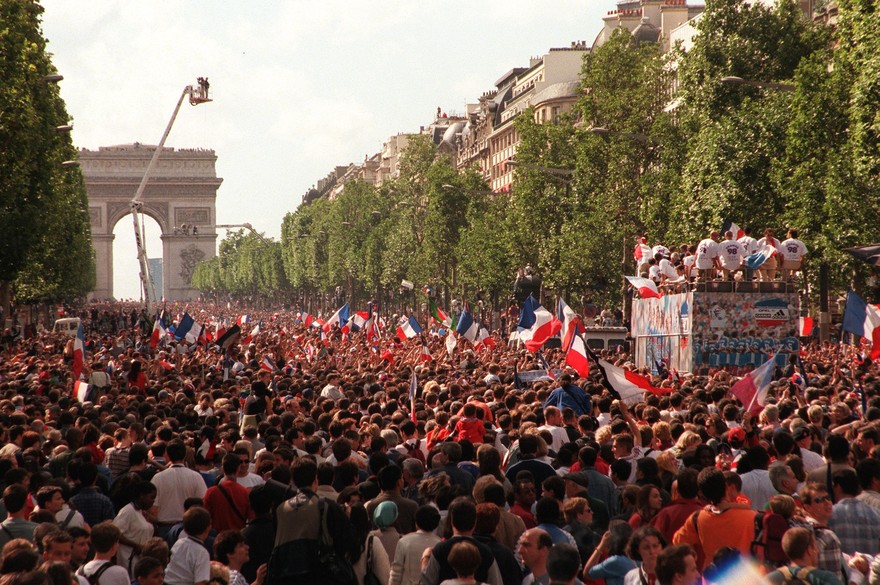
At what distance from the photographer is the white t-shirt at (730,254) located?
2984 centimetres

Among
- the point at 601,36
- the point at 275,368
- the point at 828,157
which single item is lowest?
the point at 275,368

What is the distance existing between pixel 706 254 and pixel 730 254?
1.63ft

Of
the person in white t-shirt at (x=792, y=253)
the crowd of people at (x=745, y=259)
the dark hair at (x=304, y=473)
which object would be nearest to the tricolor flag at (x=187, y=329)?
the crowd of people at (x=745, y=259)

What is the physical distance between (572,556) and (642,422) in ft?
23.9

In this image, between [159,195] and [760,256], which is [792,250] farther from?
[159,195]

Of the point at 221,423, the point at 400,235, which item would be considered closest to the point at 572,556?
the point at 221,423

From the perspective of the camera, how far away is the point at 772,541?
8.50m

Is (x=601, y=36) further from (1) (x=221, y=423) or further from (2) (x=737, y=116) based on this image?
(1) (x=221, y=423)

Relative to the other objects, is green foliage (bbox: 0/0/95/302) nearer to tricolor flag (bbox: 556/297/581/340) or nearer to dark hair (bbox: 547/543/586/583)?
tricolor flag (bbox: 556/297/581/340)

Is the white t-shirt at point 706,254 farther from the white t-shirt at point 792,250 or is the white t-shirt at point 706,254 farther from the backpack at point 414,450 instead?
the backpack at point 414,450

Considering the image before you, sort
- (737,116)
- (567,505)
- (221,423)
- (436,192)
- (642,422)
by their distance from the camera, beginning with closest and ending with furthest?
(567,505) → (642,422) → (221,423) → (737,116) → (436,192)

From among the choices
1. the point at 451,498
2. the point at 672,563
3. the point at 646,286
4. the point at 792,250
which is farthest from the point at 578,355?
the point at 672,563

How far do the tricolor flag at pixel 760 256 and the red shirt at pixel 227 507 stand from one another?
2032 centimetres

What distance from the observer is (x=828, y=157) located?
3912 centimetres
